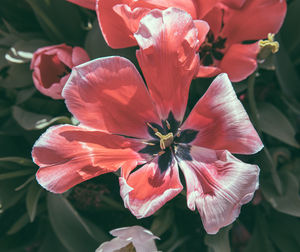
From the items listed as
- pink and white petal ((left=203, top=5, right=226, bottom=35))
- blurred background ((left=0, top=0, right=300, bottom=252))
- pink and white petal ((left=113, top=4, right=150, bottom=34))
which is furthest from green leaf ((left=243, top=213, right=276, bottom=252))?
pink and white petal ((left=113, top=4, right=150, bottom=34))

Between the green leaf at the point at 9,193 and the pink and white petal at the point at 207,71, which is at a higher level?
the pink and white petal at the point at 207,71

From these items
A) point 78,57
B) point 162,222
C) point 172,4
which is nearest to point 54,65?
point 78,57

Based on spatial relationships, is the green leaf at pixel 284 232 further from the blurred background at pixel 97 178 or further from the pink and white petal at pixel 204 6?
the pink and white petal at pixel 204 6

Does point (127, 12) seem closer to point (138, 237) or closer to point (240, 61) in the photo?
point (240, 61)

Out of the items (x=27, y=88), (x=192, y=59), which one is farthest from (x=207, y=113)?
(x=27, y=88)

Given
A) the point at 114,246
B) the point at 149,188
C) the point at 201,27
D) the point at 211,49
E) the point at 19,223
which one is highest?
the point at 201,27

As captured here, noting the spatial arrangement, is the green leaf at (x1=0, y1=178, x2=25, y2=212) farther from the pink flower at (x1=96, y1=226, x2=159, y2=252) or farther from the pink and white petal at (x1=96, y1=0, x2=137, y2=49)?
the pink and white petal at (x1=96, y1=0, x2=137, y2=49)

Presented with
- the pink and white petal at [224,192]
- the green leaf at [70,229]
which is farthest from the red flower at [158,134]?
the green leaf at [70,229]
